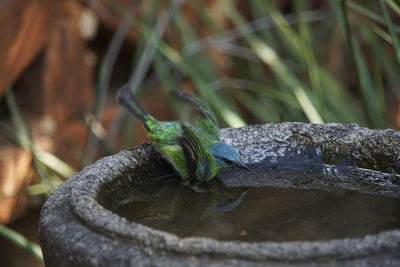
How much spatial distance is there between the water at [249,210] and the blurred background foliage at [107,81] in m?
0.51

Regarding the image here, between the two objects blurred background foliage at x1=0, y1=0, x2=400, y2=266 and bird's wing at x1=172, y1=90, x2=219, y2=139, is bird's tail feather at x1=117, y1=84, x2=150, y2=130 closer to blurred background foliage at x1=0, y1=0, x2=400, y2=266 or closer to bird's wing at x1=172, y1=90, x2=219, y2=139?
bird's wing at x1=172, y1=90, x2=219, y2=139

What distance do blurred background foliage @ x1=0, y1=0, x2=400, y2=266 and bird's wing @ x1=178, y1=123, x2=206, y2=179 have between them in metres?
0.49

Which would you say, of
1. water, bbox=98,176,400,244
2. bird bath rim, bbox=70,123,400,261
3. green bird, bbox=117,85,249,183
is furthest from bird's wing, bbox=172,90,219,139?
bird bath rim, bbox=70,123,400,261

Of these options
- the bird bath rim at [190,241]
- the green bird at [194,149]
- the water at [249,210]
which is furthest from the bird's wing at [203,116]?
the bird bath rim at [190,241]

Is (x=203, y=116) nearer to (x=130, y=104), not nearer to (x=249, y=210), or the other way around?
(x=130, y=104)

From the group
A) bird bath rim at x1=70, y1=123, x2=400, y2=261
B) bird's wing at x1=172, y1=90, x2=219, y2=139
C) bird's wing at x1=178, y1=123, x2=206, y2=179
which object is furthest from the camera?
bird's wing at x1=172, y1=90, x2=219, y2=139

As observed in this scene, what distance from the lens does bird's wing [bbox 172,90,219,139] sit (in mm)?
1254

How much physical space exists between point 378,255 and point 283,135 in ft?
1.74

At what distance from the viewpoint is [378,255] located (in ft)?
2.44

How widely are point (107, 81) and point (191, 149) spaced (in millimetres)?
1020

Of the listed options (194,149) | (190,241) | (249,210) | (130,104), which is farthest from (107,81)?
(190,241)

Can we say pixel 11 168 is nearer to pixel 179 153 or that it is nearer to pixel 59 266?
pixel 179 153

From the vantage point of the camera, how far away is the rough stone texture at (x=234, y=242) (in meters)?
0.74

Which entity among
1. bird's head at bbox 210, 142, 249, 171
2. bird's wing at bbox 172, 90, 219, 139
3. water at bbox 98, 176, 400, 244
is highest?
bird's wing at bbox 172, 90, 219, 139
